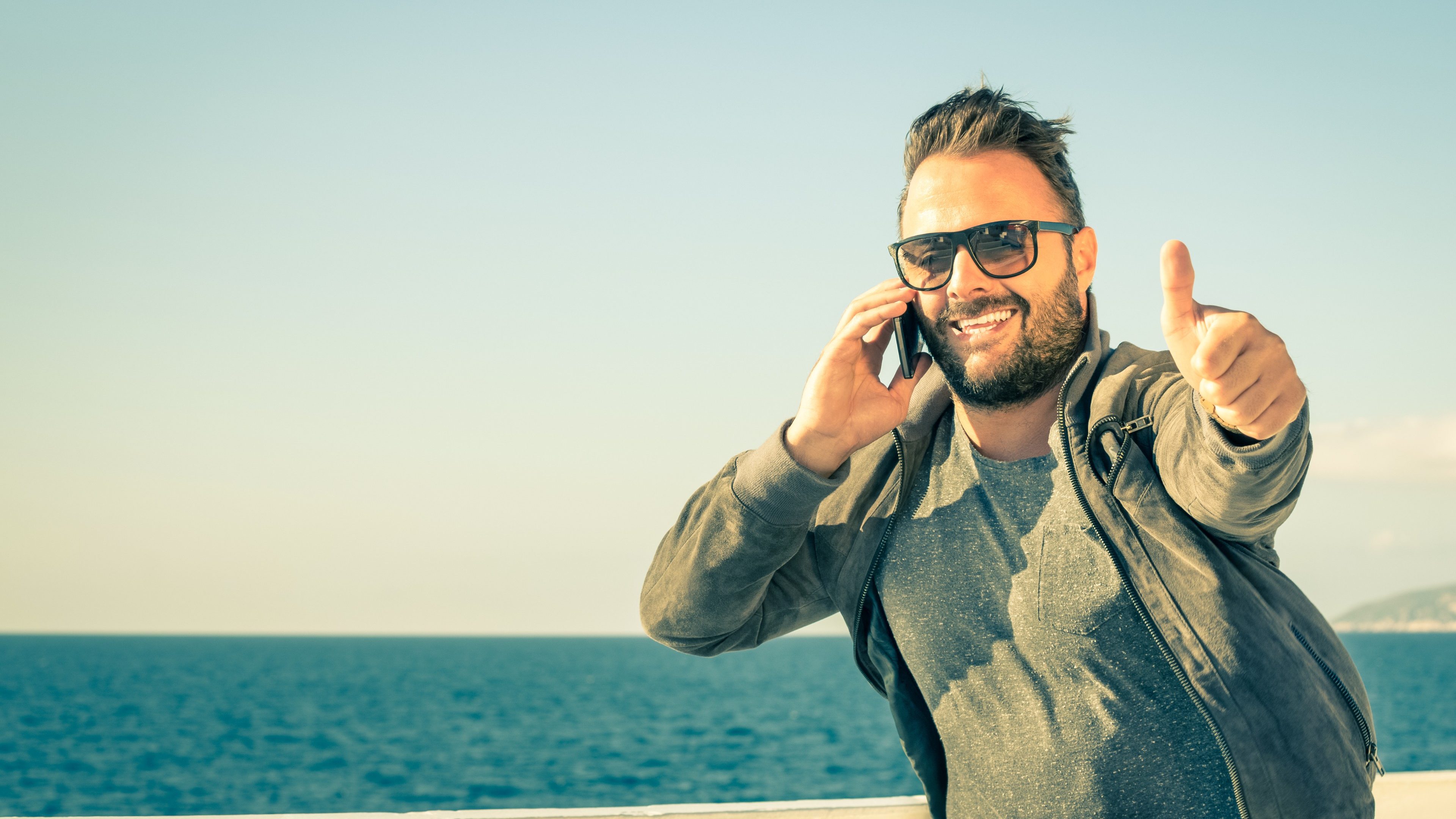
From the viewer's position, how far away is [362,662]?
4158 inches

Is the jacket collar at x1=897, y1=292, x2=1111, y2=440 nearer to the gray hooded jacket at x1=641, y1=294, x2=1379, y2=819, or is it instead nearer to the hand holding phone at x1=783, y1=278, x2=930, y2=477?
the gray hooded jacket at x1=641, y1=294, x2=1379, y2=819

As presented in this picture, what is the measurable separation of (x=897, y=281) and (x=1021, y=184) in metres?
0.34

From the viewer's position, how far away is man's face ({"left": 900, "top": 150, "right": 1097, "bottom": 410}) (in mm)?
2059

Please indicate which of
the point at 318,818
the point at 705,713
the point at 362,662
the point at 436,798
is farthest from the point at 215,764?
the point at 362,662

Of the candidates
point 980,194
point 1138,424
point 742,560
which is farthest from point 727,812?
point 980,194

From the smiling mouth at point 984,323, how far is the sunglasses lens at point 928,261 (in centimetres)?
10

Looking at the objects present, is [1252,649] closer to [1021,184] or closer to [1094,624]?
[1094,624]

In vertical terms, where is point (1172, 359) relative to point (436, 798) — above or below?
above

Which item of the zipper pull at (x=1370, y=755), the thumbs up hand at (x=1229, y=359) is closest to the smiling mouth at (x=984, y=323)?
the thumbs up hand at (x=1229, y=359)

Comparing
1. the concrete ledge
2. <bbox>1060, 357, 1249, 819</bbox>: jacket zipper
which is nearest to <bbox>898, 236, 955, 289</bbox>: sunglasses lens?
<bbox>1060, 357, 1249, 819</bbox>: jacket zipper

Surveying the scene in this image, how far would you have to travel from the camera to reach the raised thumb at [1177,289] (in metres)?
1.46

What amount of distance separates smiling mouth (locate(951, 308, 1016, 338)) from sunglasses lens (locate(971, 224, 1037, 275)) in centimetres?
8

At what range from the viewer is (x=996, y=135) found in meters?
2.14

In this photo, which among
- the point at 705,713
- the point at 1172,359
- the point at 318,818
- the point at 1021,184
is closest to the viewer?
the point at 1172,359
